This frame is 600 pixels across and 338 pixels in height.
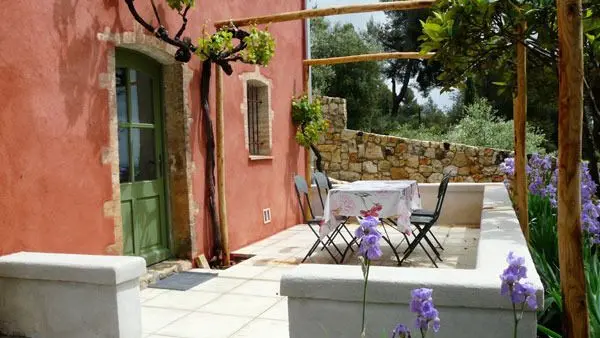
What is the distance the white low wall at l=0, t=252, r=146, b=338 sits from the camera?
275 centimetres

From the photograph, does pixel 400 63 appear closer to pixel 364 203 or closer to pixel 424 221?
pixel 424 221

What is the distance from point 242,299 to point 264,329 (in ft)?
2.39

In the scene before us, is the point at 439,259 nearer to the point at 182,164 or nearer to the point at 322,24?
the point at 182,164

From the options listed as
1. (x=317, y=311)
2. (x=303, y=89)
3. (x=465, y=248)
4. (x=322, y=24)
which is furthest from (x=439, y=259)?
(x=322, y=24)

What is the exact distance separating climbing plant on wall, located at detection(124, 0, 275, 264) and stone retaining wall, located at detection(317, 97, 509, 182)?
242 inches

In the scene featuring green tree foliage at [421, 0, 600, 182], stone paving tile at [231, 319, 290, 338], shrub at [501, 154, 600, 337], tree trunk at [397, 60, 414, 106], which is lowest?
stone paving tile at [231, 319, 290, 338]

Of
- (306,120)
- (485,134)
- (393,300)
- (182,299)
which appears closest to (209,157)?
(182,299)

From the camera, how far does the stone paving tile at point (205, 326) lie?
10.4 ft

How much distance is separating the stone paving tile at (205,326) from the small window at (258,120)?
3.74m

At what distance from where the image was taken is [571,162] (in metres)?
1.82

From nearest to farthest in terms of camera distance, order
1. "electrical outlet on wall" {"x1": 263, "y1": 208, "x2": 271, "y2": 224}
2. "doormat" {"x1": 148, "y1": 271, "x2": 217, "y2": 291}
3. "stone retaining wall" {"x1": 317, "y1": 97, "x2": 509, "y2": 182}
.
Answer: "doormat" {"x1": 148, "y1": 271, "x2": 217, "y2": 291} → "electrical outlet on wall" {"x1": 263, "y1": 208, "x2": 271, "y2": 224} → "stone retaining wall" {"x1": 317, "y1": 97, "x2": 509, "y2": 182}

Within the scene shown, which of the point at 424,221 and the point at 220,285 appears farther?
the point at 424,221

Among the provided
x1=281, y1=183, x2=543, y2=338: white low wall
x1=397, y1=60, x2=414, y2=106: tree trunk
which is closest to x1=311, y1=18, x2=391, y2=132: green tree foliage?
x1=397, y1=60, x2=414, y2=106: tree trunk

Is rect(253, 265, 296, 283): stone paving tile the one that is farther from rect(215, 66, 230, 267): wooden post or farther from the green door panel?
the green door panel
